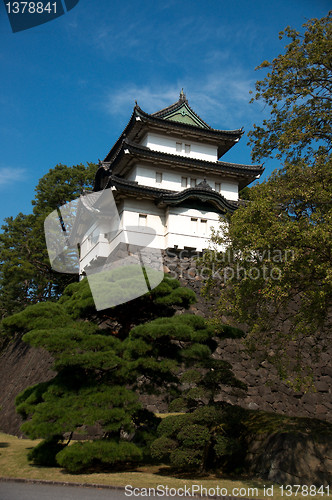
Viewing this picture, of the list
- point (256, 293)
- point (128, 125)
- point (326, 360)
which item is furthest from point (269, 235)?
point (128, 125)

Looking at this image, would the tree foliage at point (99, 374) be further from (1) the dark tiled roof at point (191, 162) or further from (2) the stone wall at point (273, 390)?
(1) the dark tiled roof at point (191, 162)

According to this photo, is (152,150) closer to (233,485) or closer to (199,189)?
(199,189)

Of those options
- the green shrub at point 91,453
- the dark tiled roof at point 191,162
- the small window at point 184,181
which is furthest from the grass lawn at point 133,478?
the small window at point 184,181

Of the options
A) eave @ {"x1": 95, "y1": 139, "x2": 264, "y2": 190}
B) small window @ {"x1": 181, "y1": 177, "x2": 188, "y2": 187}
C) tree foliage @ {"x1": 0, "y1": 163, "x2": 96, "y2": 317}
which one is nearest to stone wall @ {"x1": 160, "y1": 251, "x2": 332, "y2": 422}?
small window @ {"x1": 181, "y1": 177, "x2": 188, "y2": 187}

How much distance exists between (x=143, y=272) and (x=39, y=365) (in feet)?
31.7

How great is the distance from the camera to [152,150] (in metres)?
19.3

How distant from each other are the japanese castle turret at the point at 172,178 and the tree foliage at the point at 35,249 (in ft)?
10.9

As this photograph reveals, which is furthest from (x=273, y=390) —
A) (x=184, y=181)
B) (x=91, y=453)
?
(x=184, y=181)

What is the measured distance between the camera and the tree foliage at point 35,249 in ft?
77.0

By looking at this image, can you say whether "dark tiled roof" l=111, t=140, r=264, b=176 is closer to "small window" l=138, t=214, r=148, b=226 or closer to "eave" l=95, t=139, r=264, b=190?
"eave" l=95, t=139, r=264, b=190

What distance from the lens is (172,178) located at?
20.1m

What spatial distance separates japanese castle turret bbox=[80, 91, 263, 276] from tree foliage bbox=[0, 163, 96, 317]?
3.32 meters

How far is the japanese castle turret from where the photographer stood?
1825 centimetres

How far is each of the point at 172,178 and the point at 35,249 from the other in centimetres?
981
